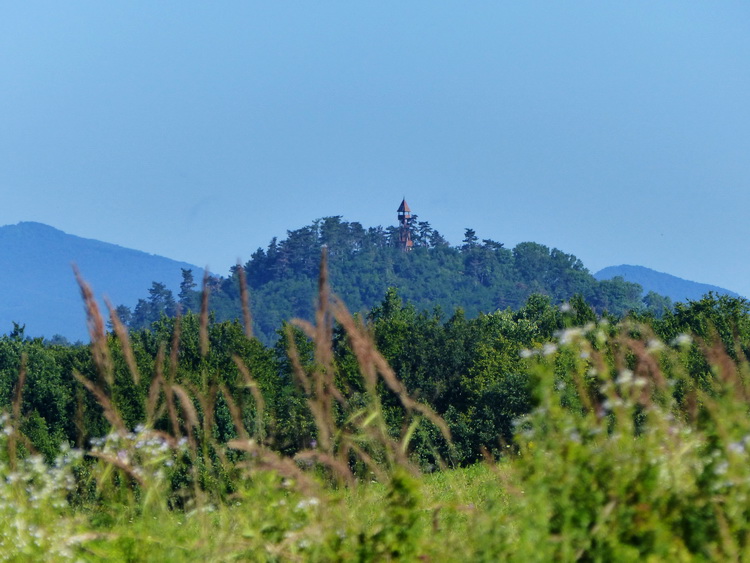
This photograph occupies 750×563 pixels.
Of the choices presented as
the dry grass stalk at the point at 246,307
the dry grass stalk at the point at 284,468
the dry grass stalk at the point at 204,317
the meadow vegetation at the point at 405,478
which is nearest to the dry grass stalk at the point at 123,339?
the meadow vegetation at the point at 405,478

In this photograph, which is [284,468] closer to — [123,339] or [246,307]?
[246,307]

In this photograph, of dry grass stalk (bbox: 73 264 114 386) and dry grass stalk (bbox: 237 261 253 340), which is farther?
dry grass stalk (bbox: 73 264 114 386)

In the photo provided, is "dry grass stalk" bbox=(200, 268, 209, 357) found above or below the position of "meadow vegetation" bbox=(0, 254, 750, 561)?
above

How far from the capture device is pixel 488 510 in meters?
3.82

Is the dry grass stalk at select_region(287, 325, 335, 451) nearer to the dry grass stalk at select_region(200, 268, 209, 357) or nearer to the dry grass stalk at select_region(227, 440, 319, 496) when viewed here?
the dry grass stalk at select_region(227, 440, 319, 496)

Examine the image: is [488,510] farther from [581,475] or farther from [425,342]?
[425,342]

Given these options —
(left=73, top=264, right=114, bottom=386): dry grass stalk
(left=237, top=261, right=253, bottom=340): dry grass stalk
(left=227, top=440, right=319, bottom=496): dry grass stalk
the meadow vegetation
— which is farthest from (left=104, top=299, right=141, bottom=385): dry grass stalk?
(left=227, top=440, right=319, bottom=496): dry grass stalk

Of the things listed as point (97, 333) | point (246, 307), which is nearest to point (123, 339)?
point (97, 333)

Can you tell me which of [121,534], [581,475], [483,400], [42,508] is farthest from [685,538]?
[483,400]

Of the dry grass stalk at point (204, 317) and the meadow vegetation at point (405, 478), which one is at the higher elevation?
the dry grass stalk at point (204, 317)

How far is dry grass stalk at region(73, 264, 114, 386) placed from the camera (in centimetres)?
478

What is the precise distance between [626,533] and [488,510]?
0.56m

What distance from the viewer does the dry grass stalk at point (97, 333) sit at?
188 inches

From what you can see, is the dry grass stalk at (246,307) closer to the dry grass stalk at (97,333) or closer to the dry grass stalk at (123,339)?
the dry grass stalk at (123,339)
